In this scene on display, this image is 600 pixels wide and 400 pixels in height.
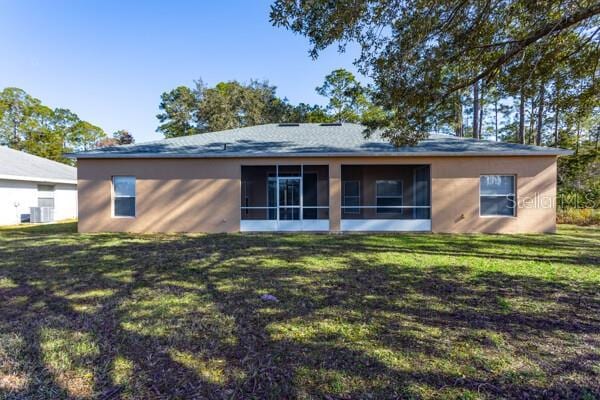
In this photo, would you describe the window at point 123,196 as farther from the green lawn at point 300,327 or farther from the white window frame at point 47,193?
the white window frame at point 47,193

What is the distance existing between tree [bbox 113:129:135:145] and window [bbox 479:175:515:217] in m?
47.5

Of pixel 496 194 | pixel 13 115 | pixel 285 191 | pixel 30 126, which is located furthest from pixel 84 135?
pixel 496 194

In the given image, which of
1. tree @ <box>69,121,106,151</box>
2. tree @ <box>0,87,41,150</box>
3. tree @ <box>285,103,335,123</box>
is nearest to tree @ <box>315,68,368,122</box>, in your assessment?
tree @ <box>285,103,335,123</box>

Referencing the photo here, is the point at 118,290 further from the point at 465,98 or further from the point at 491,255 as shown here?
the point at 465,98

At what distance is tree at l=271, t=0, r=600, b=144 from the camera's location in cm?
623

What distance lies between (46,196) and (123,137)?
32.2 meters

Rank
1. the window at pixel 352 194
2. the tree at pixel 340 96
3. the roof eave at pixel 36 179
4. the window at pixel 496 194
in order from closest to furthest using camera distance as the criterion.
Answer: the window at pixel 496 194, the window at pixel 352 194, the roof eave at pixel 36 179, the tree at pixel 340 96

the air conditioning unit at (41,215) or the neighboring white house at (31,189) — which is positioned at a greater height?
the neighboring white house at (31,189)

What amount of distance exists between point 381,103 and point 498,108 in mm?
33021

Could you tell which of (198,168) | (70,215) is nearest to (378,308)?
(198,168)

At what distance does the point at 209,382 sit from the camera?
273cm

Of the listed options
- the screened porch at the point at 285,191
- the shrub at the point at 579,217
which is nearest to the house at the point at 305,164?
the screened porch at the point at 285,191

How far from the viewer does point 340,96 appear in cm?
3062

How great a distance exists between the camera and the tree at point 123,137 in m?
47.0
